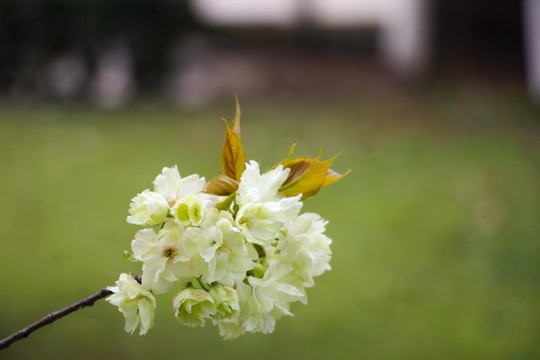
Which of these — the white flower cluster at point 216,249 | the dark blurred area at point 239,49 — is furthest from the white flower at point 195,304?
the dark blurred area at point 239,49

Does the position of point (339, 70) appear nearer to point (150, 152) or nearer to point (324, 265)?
point (150, 152)

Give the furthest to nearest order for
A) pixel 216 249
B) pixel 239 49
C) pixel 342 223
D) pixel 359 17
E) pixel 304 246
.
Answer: pixel 359 17
pixel 239 49
pixel 342 223
pixel 304 246
pixel 216 249

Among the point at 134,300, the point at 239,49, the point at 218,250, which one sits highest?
the point at 218,250

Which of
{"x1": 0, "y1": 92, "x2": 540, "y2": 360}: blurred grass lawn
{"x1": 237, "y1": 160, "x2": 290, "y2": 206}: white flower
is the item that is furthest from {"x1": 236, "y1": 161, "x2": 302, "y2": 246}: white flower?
{"x1": 0, "y1": 92, "x2": 540, "y2": 360}: blurred grass lawn

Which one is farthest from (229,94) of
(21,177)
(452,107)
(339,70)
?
(21,177)

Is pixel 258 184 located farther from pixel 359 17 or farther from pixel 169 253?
pixel 359 17

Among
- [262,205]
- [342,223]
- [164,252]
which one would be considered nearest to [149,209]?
[164,252]
